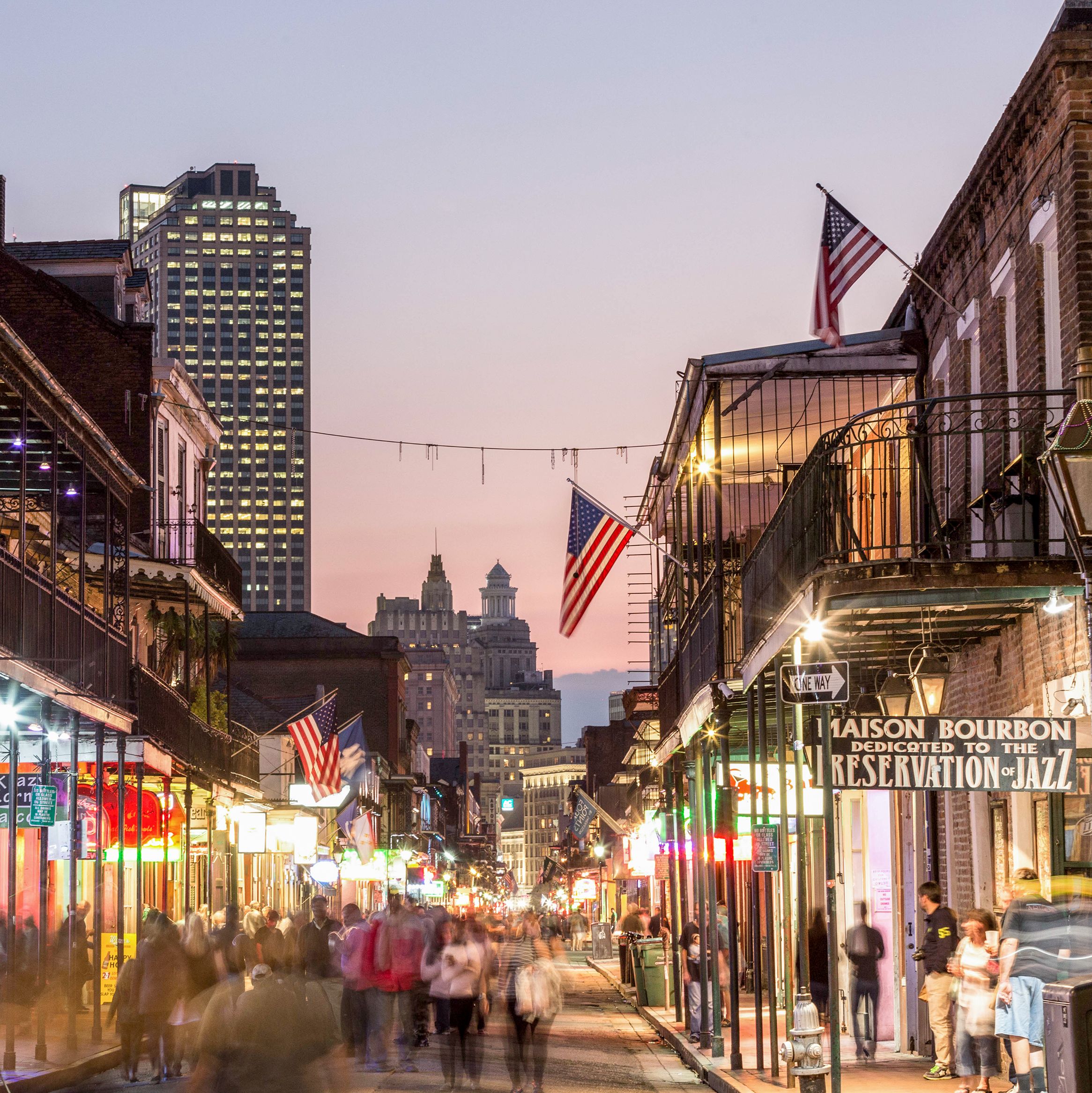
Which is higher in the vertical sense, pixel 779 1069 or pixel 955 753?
pixel 955 753

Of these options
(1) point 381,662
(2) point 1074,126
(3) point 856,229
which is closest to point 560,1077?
(3) point 856,229

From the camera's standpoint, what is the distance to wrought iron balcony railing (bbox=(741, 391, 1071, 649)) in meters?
12.1

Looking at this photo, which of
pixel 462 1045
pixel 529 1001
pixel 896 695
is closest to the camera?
pixel 896 695

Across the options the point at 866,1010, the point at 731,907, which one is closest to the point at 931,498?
the point at 866,1010

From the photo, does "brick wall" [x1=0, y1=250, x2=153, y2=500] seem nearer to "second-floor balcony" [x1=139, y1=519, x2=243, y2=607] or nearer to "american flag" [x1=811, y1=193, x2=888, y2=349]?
"second-floor balcony" [x1=139, y1=519, x2=243, y2=607]

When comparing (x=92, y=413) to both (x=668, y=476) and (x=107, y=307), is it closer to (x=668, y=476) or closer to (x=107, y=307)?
(x=107, y=307)

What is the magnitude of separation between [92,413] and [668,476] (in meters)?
15.4

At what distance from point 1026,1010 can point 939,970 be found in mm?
3725

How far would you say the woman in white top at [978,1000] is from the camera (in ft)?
43.4

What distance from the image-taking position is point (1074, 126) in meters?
12.5

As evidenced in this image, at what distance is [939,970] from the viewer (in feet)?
51.2

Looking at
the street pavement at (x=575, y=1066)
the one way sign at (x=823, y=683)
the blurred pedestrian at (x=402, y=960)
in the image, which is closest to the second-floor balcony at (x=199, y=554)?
the street pavement at (x=575, y=1066)

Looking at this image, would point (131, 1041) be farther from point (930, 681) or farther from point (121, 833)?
point (930, 681)

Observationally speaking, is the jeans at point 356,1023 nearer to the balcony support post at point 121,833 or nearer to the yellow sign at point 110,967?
the balcony support post at point 121,833
